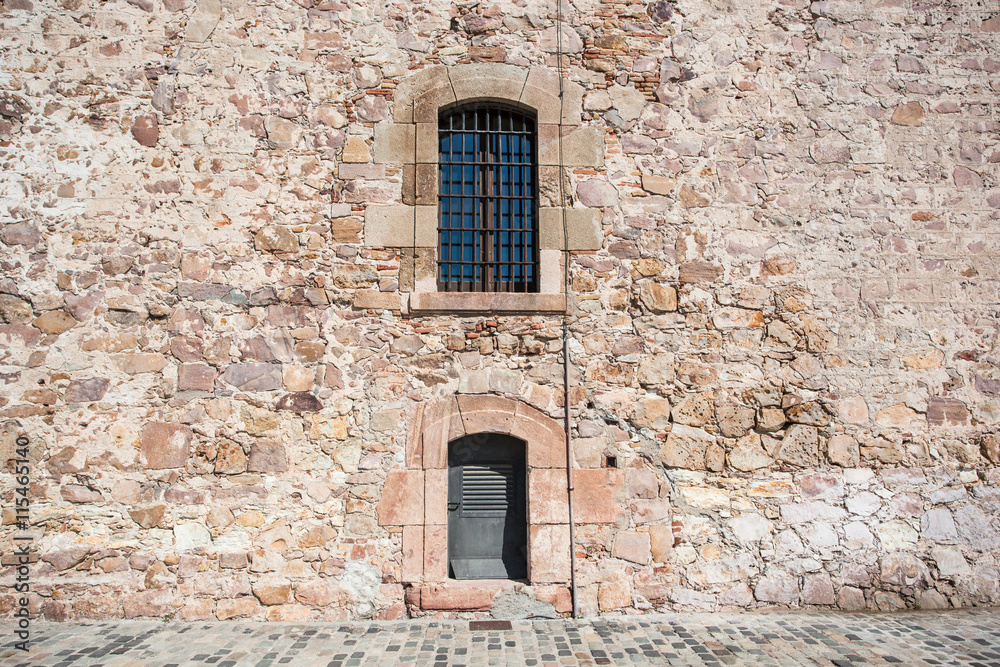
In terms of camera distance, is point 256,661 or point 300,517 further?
point 300,517

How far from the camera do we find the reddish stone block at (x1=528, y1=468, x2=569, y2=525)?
4566 millimetres

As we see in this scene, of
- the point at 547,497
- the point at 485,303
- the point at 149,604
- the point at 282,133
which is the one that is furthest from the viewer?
the point at 282,133

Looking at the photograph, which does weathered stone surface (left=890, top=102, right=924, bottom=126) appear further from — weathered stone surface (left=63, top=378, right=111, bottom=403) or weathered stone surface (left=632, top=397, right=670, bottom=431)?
weathered stone surface (left=63, top=378, right=111, bottom=403)

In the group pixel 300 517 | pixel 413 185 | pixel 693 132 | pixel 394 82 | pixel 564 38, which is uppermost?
pixel 564 38

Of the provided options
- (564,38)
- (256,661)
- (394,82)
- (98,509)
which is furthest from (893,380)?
(98,509)

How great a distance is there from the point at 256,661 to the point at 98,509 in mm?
1790

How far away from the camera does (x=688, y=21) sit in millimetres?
5000

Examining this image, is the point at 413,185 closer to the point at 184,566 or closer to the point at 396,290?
the point at 396,290

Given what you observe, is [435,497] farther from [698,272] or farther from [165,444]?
[698,272]

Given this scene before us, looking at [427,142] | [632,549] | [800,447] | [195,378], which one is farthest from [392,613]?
[427,142]

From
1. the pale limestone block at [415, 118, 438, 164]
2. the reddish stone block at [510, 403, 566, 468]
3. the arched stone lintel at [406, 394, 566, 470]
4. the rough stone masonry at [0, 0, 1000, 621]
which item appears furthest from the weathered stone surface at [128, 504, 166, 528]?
the pale limestone block at [415, 118, 438, 164]

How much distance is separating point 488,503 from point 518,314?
5.03 feet

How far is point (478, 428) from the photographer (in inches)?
180

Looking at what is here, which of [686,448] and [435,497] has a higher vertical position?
[686,448]
